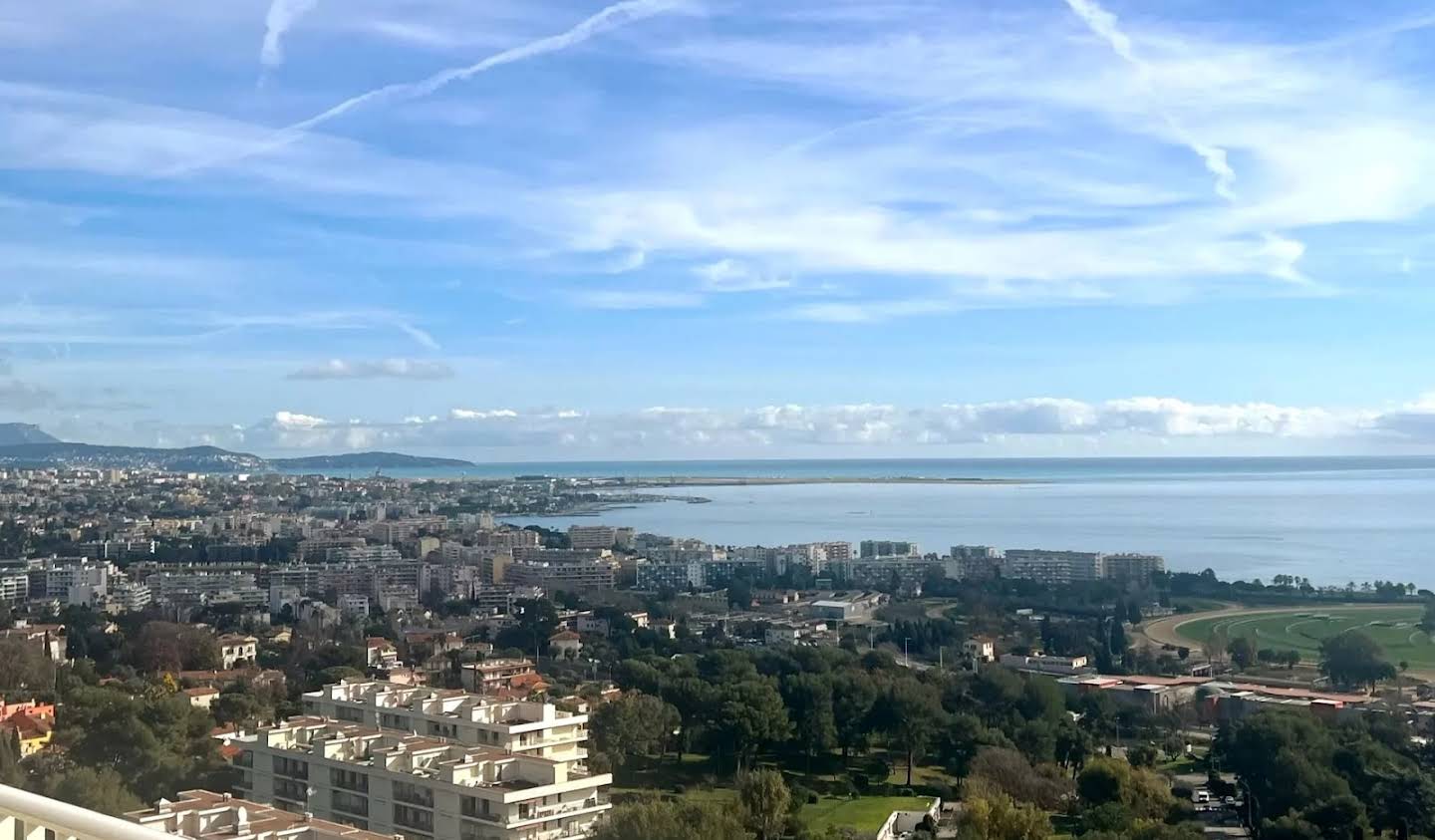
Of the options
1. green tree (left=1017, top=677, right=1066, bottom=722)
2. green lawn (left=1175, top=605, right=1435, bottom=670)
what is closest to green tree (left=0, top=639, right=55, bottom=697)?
green tree (left=1017, top=677, right=1066, bottom=722)

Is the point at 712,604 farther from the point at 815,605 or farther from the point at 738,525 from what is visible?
the point at 738,525

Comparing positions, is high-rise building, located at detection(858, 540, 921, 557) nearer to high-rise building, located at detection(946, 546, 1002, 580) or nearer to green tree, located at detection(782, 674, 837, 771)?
high-rise building, located at detection(946, 546, 1002, 580)

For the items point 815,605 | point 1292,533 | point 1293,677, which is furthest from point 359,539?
point 1292,533

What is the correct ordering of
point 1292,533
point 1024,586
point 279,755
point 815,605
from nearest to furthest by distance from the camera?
point 279,755, point 815,605, point 1024,586, point 1292,533

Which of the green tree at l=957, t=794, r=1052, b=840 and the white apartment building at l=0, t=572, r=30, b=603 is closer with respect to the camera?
the green tree at l=957, t=794, r=1052, b=840

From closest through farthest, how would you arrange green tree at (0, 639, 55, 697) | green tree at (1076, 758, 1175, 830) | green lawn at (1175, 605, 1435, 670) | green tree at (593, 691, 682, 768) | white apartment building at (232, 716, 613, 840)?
white apartment building at (232, 716, 613, 840)
green tree at (1076, 758, 1175, 830)
green tree at (593, 691, 682, 768)
green tree at (0, 639, 55, 697)
green lawn at (1175, 605, 1435, 670)

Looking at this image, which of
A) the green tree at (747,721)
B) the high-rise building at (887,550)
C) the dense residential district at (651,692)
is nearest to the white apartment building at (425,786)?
the dense residential district at (651,692)
